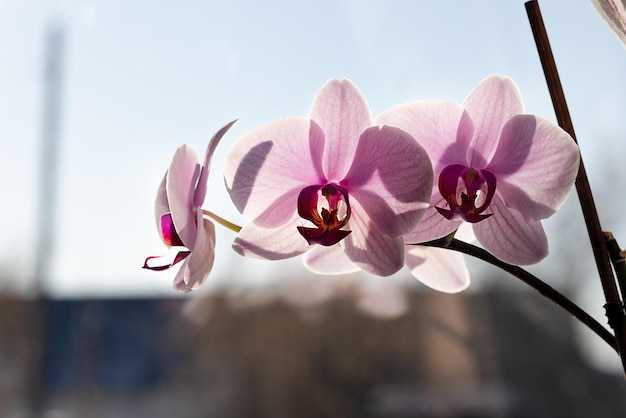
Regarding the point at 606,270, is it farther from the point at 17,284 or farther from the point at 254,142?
the point at 17,284

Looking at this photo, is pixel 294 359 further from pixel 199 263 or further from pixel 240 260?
pixel 199 263

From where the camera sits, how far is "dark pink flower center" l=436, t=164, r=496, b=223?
27 cm

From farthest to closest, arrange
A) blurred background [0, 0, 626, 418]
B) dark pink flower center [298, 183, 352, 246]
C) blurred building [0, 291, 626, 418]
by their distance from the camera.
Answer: blurred building [0, 291, 626, 418]
blurred background [0, 0, 626, 418]
dark pink flower center [298, 183, 352, 246]

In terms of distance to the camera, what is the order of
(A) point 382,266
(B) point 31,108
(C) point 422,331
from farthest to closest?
(C) point 422,331
(B) point 31,108
(A) point 382,266

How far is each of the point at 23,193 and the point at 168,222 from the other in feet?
7.10

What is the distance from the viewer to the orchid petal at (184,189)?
27 centimetres

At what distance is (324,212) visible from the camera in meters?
0.27

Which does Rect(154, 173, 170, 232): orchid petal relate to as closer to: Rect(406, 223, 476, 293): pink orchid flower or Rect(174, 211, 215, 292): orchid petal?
Rect(174, 211, 215, 292): orchid petal

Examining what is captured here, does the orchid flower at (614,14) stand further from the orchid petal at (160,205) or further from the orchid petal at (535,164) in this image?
the orchid petal at (160,205)

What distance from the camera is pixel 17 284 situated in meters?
2.22

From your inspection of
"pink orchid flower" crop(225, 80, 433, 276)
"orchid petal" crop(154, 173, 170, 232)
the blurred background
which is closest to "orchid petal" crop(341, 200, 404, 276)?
"pink orchid flower" crop(225, 80, 433, 276)

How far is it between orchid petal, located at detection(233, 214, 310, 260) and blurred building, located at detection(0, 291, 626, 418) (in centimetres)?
217

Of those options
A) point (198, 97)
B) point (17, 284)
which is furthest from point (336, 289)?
point (17, 284)

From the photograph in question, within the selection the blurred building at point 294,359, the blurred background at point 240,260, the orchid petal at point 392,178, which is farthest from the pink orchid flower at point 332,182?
the blurred building at point 294,359
